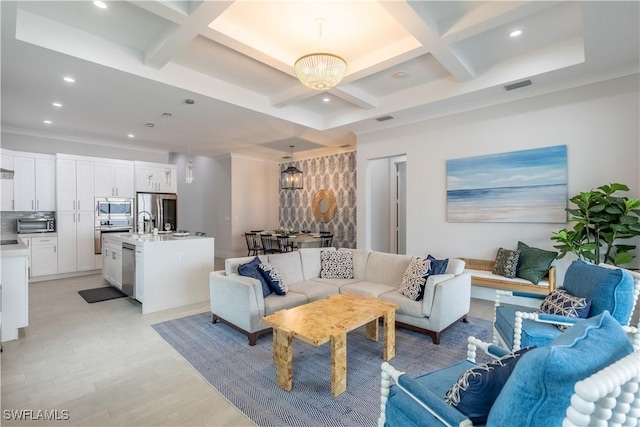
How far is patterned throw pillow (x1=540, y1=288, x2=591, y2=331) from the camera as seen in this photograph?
2.30 meters

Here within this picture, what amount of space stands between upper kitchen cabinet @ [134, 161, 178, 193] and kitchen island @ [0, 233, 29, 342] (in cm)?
413

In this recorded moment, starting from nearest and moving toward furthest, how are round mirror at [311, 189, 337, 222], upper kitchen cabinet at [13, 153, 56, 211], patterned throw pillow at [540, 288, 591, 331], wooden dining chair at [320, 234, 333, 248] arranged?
1. patterned throw pillow at [540, 288, 591, 331]
2. upper kitchen cabinet at [13, 153, 56, 211]
3. wooden dining chair at [320, 234, 333, 248]
4. round mirror at [311, 189, 337, 222]

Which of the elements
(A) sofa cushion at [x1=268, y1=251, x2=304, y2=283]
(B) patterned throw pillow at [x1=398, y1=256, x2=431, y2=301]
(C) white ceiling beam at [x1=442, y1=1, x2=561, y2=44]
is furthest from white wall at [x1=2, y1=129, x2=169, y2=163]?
(C) white ceiling beam at [x1=442, y1=1, x2=561, y2=44]

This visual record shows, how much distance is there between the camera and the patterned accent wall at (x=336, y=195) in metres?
7.95

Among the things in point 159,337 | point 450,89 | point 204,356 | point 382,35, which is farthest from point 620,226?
point 159,337

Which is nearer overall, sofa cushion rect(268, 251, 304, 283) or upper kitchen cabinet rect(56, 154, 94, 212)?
sofa cushion rect(268, 251, 304, 283)

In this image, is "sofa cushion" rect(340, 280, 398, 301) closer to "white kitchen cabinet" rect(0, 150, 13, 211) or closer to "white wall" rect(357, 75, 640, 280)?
"white wall" rect(357, 75, 640, 280)

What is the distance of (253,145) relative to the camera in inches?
305

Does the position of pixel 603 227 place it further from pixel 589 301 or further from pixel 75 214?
pixel 75 214

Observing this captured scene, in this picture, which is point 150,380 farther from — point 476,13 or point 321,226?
point 321,226

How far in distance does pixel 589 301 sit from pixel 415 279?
1520mm

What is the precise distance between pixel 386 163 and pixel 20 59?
21.6 ft

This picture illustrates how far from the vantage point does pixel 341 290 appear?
157 inches

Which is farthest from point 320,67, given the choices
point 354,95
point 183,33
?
point 354,95
